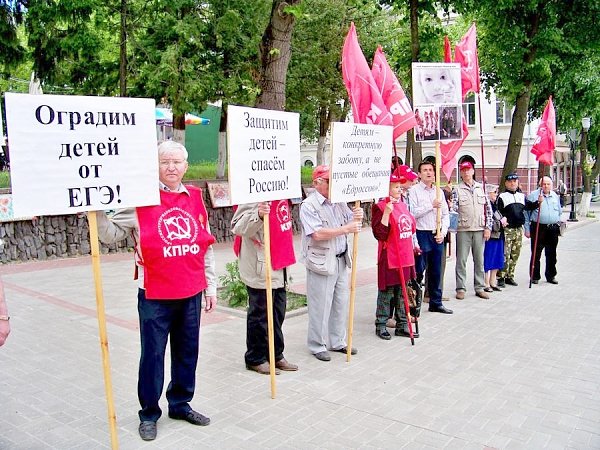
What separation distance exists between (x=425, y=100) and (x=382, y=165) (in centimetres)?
203

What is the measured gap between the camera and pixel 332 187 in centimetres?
554

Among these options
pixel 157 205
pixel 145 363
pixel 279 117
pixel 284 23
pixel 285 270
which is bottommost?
pixel 145 363

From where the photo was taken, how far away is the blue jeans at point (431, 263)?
7.80 meters

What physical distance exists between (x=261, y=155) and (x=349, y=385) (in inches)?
87.3

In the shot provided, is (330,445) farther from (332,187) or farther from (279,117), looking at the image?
(279,117)

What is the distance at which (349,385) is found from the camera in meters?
5.30

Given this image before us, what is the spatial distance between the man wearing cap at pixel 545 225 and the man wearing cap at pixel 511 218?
38 centimetres

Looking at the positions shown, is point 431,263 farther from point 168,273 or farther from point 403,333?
point 168,273

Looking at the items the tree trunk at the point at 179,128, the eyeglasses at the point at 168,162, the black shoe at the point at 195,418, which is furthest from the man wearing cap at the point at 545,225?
the tree trunk at the point at 179,128

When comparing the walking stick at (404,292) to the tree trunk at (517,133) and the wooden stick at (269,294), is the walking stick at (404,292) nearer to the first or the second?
the wooden stick at (269,294)

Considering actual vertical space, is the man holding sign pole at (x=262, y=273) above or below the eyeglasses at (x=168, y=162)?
below

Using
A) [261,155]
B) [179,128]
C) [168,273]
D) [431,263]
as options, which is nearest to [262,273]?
[261,155]

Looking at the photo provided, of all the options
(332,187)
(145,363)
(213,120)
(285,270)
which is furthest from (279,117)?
(213,120)

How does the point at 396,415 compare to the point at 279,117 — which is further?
the point at 279,117
